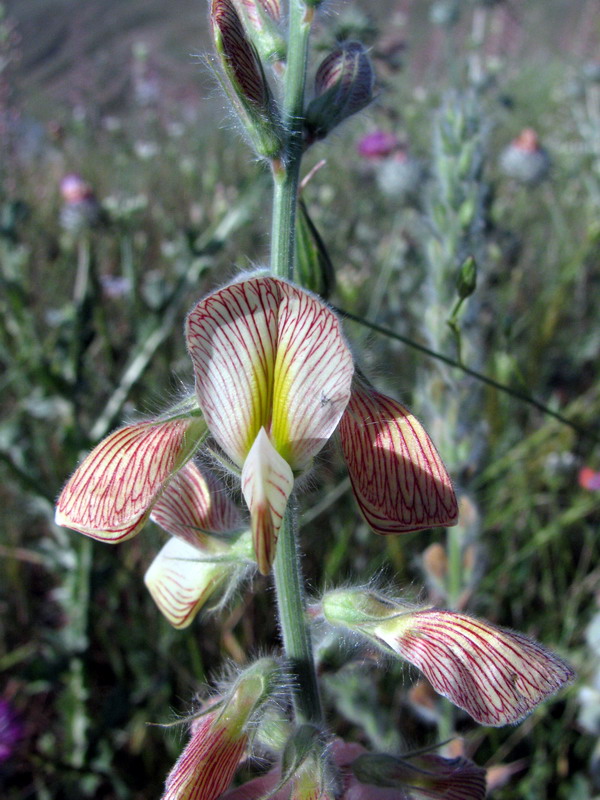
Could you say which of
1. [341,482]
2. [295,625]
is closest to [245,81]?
[295,625]

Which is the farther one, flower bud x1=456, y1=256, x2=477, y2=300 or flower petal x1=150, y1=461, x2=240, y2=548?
flower bud x1=456, y1=256, x2=477, y2=300

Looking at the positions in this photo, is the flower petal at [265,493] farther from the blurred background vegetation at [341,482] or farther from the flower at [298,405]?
the blurred background vegetation at [341,482]

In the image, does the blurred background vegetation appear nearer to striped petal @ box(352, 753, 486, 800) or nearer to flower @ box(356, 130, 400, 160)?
striped petal @ box(352, 753, 486, 800)

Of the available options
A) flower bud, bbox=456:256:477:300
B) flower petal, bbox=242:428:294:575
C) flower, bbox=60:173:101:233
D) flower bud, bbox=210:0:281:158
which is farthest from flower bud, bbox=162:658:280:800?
flower, bbox=60:173:101:233

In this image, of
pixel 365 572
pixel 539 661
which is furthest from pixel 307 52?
pixel 365 572

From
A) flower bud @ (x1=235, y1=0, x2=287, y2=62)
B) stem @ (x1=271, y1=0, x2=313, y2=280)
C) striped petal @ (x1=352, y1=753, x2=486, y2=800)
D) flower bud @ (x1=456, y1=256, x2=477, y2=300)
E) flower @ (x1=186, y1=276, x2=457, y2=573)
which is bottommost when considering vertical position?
striped petal @ (x1=352, y1=753, x2=486, y2=800)

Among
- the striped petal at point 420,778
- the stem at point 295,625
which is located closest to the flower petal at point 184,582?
the stem at point 295,625

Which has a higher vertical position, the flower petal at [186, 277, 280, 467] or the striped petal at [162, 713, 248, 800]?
the flower petal at [186, 277, 280, 467]
